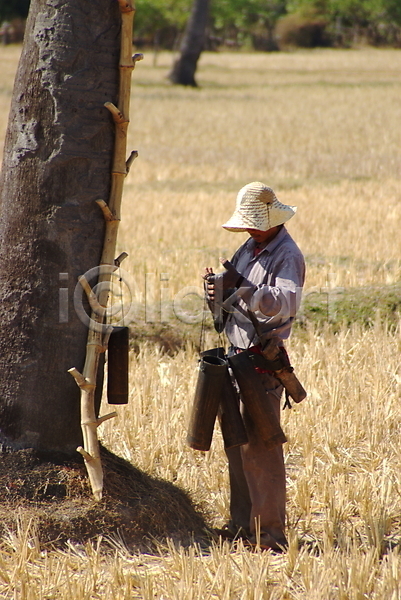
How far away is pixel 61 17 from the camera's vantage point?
3.48m

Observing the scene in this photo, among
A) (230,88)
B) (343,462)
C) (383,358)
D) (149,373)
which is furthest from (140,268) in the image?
(230,88)

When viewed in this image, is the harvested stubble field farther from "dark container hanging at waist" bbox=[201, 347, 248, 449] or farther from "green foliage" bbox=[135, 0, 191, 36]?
"green foliage" bbox=[135, 0, 191, 36]

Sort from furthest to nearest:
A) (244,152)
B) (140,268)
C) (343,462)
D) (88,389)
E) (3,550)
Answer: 1. (244,152)
2. (140,268)
3. (343,462)
4. (88,389)
5. (3,550)

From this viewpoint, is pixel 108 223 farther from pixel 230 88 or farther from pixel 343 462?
pixel 230 88

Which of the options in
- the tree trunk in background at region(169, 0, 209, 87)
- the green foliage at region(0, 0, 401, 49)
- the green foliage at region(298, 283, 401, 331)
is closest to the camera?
the green foliage at region(298, 283, 401, 331)

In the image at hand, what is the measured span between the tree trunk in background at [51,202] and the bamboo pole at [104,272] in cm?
3

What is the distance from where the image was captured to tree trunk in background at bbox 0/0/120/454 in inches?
138

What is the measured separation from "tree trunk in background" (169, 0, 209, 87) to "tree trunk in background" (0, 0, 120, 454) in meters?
29.9

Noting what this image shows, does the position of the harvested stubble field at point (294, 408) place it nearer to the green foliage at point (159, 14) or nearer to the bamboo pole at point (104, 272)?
the bamboo pole at point (104, 272)

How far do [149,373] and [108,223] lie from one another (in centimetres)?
214

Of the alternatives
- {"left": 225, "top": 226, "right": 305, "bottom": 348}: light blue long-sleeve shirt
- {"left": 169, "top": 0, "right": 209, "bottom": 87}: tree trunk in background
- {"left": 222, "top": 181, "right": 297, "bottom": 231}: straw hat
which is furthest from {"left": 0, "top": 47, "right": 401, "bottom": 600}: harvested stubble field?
{"left": 169, "top": 0, "right": 209, "bottom": 87}: tree trunk in background

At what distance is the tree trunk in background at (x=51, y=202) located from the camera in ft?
11.5

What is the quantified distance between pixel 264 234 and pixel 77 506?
155 centimetres

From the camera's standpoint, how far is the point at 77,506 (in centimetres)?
359
